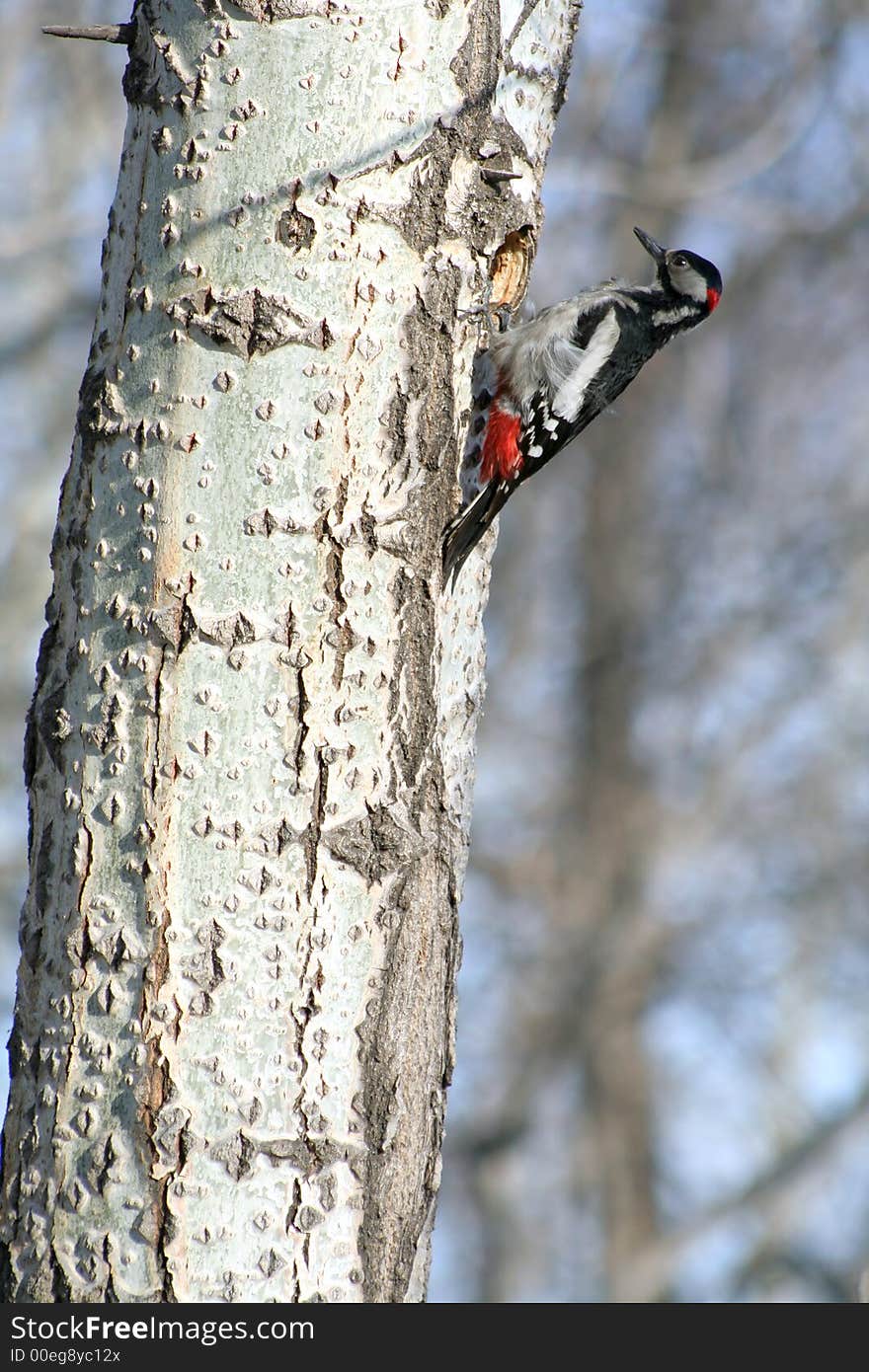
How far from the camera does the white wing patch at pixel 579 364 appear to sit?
4594 mm

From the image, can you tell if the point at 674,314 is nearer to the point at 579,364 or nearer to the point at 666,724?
the point at 579,364

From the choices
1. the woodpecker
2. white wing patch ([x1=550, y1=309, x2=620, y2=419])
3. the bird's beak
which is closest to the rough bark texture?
the woodpecker

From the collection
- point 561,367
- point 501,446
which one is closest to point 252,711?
point 501,446

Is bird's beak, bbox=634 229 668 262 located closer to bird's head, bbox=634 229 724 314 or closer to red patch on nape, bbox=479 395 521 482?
bird's head, bbox=634 229 724 314

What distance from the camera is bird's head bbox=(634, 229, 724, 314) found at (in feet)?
17.5

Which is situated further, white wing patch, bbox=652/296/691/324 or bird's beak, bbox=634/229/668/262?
bird's beak, bbox=634/229/668/262

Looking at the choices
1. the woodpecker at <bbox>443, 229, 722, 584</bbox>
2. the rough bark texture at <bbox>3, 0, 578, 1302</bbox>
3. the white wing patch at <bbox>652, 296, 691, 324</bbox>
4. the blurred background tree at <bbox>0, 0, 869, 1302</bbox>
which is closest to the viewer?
the rough bark texture at <bbox>3, 0, 578, 1302</bbox>

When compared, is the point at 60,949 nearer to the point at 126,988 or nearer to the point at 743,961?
the point at 126,988

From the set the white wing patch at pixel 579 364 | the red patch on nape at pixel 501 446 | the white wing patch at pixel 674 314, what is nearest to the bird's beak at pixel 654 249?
the white wing patch at pixel 674 314

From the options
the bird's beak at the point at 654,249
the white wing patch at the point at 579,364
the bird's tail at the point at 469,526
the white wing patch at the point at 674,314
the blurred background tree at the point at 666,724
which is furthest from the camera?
the blurred background tree at the point at 666,724

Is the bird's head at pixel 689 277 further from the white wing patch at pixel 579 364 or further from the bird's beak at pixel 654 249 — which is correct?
the white wing patch at pixel 579 364

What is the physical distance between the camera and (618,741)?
13523 mm

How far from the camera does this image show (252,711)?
239 cm

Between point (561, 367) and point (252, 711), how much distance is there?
101 inches
